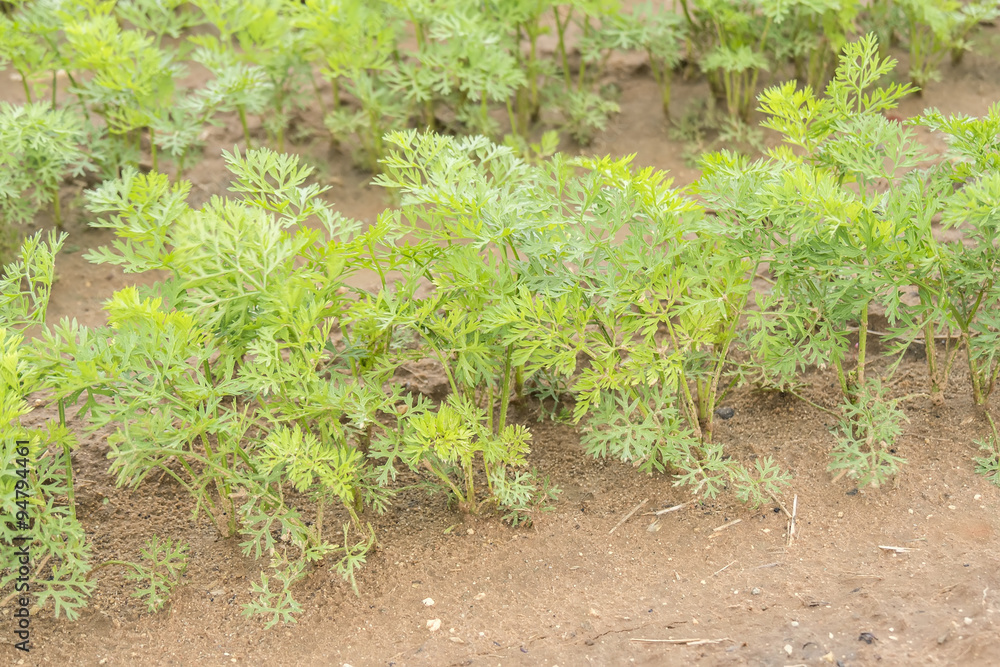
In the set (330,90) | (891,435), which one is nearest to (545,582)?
(891,435)

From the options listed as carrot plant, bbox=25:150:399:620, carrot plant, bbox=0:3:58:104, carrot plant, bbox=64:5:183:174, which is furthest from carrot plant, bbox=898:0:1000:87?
Result: carrot plant, bbox=0:3:58:104

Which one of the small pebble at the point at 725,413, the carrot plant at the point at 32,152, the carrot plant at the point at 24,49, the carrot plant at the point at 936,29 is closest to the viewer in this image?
the small pebble at the point at 725,413

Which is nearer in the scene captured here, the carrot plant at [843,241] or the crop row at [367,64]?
the carrot plant at [843,241]

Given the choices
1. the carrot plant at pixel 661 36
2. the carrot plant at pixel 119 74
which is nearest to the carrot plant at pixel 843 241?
the carrot plant at pixel 661 36

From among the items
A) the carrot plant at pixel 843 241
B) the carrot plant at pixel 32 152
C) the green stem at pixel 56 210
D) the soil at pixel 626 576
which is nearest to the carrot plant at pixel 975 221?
the carrot plant at pixel 843 241

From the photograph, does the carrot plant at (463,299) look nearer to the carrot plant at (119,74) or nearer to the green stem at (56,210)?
the carrot plant at (119,74)

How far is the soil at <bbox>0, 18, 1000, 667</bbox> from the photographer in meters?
2.56

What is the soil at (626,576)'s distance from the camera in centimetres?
256

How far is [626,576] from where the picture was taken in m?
2.81

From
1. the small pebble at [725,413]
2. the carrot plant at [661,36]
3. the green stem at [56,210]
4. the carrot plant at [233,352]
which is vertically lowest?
the small pebble at [725,413]

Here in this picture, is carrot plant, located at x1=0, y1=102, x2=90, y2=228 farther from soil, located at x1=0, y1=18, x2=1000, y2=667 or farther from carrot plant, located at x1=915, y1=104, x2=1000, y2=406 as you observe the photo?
carrot plant, located at x1=915, y1=104, x2=1000, y2=406

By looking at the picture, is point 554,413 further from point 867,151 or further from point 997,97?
point 997,97

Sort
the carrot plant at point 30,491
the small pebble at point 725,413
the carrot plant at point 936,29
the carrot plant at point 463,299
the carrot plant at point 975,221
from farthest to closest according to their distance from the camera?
the carrot plant at point 936,29, the small pebble at point 725,413, the carrot plant at point 463,299, the carrot plant at point 975,221, the carrot plant at point 30,491

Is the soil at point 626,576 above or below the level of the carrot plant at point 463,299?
A: below
